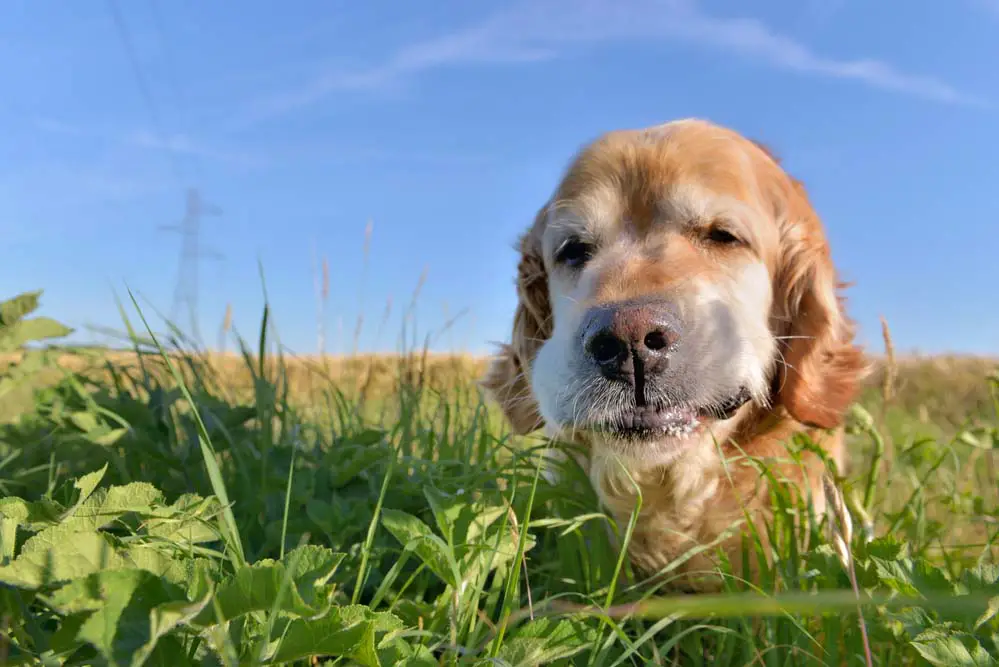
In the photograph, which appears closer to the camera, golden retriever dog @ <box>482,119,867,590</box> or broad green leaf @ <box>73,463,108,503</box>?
broad green leaf @ <box>73,463,108,503</box>

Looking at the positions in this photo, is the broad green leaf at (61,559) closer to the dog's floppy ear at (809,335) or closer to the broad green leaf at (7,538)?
the broad green leaf at (7,538)

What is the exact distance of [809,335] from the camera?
2.57 meters

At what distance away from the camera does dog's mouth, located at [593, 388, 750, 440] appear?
6.74 ft

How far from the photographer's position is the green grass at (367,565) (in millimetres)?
1091

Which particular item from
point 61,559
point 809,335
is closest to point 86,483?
point 61,559

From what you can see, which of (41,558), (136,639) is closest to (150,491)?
(41,558)

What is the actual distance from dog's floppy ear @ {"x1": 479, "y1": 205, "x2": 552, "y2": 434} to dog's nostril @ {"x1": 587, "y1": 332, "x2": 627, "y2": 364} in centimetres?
81

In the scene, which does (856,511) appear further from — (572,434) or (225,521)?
(225,521)

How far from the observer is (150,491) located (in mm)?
1510

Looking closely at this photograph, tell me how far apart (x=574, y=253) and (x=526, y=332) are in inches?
20.1

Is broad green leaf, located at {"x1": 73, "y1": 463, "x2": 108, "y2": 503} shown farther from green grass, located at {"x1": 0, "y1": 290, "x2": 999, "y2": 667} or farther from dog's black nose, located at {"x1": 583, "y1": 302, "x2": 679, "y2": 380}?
dog's black nose, located at {"x1": 583, "y1": 302, "x2": 679, "y2": 380}

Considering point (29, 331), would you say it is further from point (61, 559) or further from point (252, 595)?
point (252, 595)

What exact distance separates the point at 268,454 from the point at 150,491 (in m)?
0.82

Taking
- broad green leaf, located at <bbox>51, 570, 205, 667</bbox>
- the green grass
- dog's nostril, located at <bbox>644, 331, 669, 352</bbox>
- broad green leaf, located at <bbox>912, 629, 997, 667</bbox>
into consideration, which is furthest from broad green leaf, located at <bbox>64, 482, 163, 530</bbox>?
broad green leaf, located at <bbox>912, 629, 997, 667</bbox>
